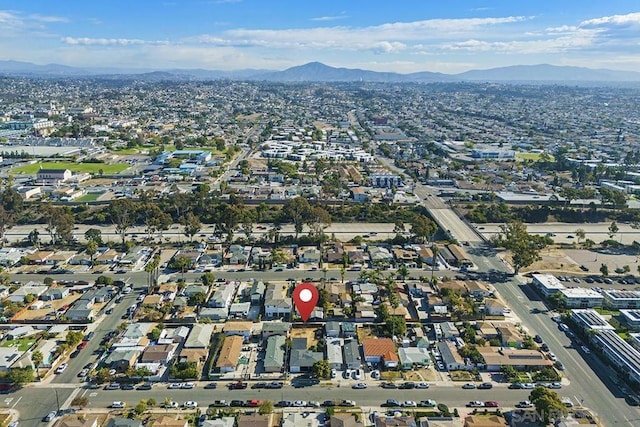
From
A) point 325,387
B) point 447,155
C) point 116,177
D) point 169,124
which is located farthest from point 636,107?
point 325,387

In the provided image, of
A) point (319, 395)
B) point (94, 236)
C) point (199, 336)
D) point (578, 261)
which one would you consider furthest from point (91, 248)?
point (578, 261)

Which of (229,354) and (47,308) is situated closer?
(229,354)

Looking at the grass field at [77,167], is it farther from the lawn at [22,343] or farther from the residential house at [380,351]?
the residential house at [380,351]

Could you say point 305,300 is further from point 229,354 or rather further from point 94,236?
point 94,236

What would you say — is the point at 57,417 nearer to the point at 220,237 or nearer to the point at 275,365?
the point at 275,365

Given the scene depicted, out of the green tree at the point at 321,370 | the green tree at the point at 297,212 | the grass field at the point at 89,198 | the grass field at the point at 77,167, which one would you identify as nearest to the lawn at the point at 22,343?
the green tree at the point at 321,370

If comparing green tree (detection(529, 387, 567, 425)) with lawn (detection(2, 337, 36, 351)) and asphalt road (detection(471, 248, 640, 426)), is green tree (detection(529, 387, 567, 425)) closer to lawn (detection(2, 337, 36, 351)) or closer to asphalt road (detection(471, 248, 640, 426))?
asphalt road (detection(471, 248, 640, 426))
